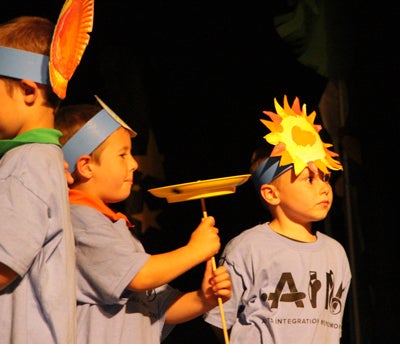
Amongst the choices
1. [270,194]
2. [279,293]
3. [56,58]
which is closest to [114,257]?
[56,58]

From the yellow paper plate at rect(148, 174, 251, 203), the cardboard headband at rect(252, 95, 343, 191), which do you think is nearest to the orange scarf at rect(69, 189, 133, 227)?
the yellow paper plate at rect(148, 174, 251, 203)

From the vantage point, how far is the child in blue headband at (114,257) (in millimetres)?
3084

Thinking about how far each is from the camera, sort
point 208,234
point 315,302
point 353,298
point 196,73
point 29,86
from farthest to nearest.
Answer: point 196,73 < point 353,298 < point 315,302 < point 208,234 < point 29,86

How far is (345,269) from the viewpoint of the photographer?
3988 mm

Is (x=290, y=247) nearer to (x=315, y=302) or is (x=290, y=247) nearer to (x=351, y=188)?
(x=315, y=302)

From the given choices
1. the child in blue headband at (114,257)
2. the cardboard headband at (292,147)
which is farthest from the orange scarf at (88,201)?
the cardboard headband at (292,147)

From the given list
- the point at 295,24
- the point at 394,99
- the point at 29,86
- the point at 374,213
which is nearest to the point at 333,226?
the point at 374,213

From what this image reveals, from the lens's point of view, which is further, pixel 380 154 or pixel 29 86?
pixel 380 154

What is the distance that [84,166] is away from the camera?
333 cm

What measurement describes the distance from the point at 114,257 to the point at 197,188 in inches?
13.8

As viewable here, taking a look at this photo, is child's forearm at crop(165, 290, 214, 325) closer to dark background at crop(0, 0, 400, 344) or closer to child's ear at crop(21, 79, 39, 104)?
child's ear at crop(21, 79, 39, 104)

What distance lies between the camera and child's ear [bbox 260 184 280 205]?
3.96 metres

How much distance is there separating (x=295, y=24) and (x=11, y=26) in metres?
1.91

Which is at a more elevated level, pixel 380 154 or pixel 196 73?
pixel 196 73
